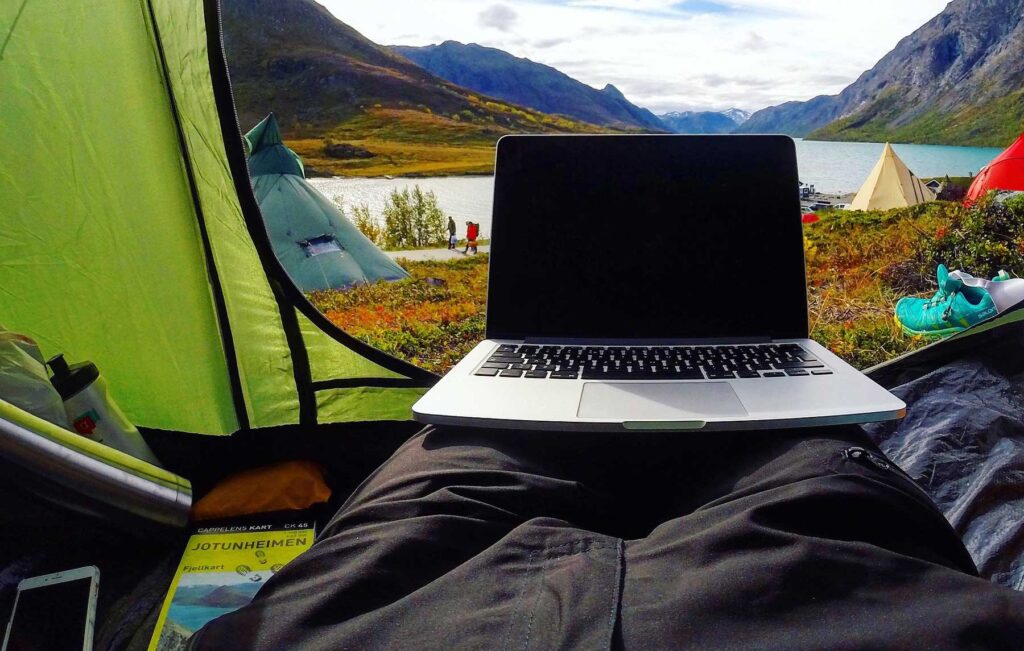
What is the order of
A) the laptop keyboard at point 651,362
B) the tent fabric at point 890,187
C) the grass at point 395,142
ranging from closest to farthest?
1. the laptop keyboard at point 651,362
2. the tent fabric at point 890,187
3. the grass at point 395,142

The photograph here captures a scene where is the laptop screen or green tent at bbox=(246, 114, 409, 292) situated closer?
the laptop screen

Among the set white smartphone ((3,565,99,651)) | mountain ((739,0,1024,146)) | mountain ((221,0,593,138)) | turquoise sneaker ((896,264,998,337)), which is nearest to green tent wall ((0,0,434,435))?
white smartphone ((3,565,99,651))

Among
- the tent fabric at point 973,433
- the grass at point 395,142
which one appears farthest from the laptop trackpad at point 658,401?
the grass at point 395,142

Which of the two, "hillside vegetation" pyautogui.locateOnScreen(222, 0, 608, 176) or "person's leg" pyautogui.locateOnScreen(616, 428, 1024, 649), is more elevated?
"hillside vegetation" pyautogui.locateOnScreen(222, 0, 608, 176)

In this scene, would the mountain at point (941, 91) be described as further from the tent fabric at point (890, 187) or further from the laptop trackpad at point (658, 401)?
the laptop trackpad at point (658, 401)

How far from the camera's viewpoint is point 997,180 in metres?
6.85

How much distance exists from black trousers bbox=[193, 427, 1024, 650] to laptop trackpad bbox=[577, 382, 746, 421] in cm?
7

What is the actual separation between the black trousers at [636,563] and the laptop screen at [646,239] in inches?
15.3

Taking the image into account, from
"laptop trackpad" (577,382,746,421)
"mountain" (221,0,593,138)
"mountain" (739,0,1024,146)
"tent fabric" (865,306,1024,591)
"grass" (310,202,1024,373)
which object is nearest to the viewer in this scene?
"laptop trackpad" (577,382,746,421)

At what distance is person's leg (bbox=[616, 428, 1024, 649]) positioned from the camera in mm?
522

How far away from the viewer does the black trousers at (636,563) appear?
0.55 m

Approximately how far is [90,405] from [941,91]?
8169 centimetres

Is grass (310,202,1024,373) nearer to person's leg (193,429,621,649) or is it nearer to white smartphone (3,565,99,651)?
white smartphone (3,565,99,651)

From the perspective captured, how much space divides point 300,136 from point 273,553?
31.8 m
